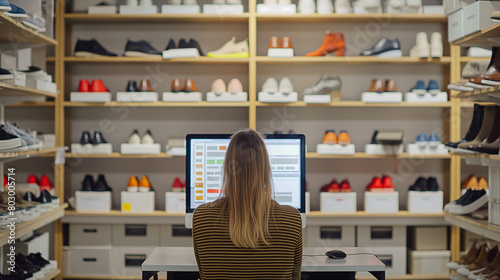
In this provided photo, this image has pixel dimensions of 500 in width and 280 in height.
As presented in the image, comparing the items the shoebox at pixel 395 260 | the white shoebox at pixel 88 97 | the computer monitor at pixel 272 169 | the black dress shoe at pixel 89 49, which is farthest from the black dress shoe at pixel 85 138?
the shoebox at pixel 395 260

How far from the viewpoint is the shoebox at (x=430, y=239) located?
397 cm

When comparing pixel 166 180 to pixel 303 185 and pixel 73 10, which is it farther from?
pixel 303 185

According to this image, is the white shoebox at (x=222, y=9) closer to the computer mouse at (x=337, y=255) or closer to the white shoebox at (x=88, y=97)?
the white shoebox at (x=88, y=97)

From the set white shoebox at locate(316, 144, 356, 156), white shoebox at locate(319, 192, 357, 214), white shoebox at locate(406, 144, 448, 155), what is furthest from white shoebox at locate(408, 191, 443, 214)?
white shoebox at locate(316, 144, 356, 156)

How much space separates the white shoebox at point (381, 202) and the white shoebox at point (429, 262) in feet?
1.27

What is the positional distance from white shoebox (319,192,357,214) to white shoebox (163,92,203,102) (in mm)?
1254

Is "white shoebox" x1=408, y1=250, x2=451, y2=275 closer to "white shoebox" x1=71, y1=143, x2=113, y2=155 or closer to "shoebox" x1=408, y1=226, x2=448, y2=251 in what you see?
"shoebox" x1=408, y1=226, x2=448, y2=251

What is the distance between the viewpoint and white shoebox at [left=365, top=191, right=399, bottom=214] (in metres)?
3.97

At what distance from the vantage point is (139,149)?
4.00m

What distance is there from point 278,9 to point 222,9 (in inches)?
17.4

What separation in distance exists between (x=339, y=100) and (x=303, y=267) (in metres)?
2.34

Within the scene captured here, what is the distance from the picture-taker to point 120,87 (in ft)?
14.2

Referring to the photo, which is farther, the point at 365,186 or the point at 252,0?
the point at 365,186

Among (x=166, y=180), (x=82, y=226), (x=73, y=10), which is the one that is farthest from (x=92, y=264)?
(x=73, y=10)
